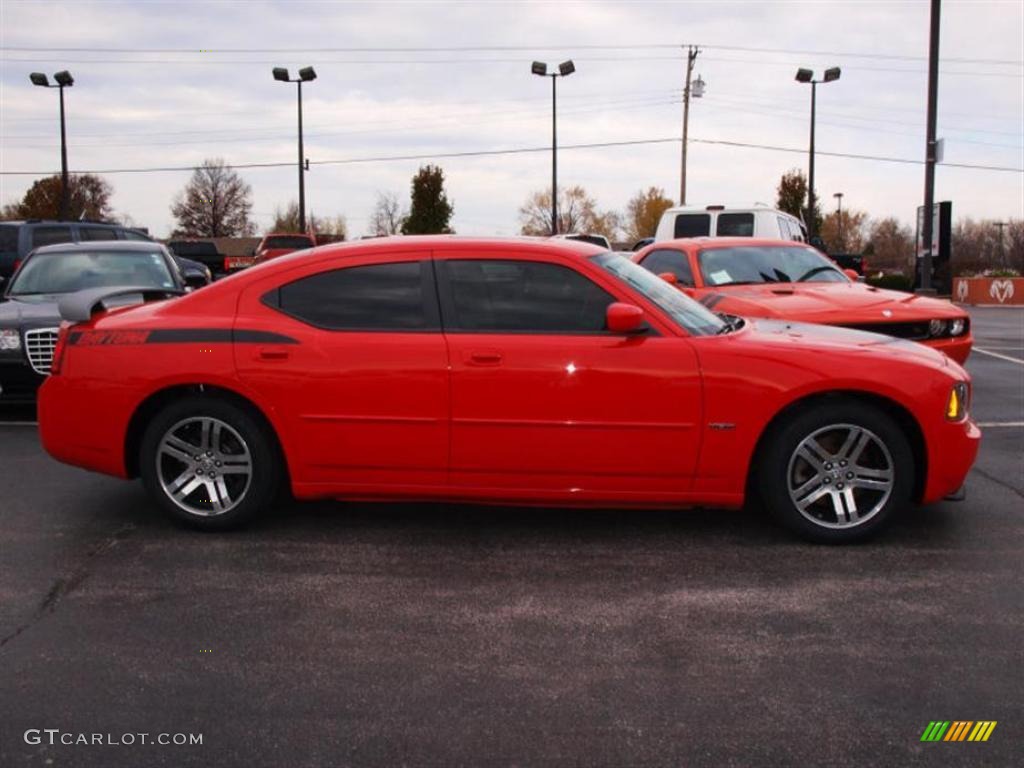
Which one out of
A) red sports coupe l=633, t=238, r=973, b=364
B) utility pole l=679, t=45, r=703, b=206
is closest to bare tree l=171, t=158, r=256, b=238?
utility pole l=679, t=45, r=703, b=206

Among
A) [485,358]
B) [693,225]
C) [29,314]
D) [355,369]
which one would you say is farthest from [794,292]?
[693,225]

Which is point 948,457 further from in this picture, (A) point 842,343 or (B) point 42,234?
(B) point 42,234

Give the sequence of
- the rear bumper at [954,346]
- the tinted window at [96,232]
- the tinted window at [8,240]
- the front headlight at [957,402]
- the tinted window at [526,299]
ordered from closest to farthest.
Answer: the front headlight at [957,402] → the tinted window at [526,299] → the rear bumper at [954,346] → the tinted window at [96,232] → the tinted window at [8,240]

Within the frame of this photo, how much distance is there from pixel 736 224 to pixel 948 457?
11.6 metres

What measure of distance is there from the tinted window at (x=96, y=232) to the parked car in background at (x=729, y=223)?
9.32 metres

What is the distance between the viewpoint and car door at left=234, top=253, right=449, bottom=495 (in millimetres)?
4930

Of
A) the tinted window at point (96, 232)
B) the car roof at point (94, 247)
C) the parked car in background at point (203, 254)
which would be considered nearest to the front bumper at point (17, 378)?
the car roof at point (94, 247)

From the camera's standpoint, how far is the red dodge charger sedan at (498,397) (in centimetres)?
482

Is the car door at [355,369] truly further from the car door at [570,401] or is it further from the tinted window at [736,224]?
the tinted window at [736,224]

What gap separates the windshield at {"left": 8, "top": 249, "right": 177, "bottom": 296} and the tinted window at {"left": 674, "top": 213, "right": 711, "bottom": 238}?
8.76 m

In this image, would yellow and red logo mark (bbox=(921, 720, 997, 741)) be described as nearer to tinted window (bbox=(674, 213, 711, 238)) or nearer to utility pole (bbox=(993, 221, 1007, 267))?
tinted window (bbox=(674, 213, 711, 238))

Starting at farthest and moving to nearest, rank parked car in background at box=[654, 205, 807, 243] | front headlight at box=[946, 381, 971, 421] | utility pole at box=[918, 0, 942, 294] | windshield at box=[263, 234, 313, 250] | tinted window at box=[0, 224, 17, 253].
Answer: windshield at box=[263, 234, 313, 250]
utility pole at box=[918, 0, 942, 294]
tinted window at box=[0, 224, 17, 253]
parked car in background at box=[654, 205, 807, 243]
front headlight at box=[946, 381, 971, 421]

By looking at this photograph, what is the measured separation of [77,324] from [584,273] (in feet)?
9.08

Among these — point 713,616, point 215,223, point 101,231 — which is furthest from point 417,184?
point 713,616
